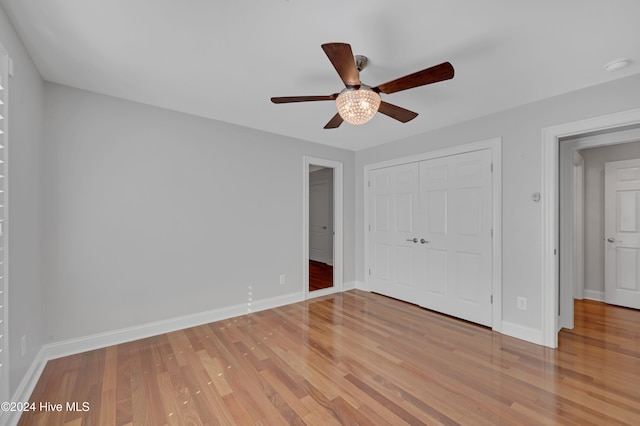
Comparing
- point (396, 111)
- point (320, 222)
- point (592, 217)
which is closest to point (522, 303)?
point (396, 111)

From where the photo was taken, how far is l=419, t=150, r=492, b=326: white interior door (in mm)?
3098

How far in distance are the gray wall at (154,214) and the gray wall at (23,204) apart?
0.63ft

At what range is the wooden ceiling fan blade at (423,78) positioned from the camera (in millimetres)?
1529

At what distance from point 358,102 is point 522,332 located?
284 centimetres

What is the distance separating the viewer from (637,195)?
11.8 ft

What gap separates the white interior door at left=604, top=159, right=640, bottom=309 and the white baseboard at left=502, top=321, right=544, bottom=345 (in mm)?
2202

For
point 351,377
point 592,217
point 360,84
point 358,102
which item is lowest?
point 351,377

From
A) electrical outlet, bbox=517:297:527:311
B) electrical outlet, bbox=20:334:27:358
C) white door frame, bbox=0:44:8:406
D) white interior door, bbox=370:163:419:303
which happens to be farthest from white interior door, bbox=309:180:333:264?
white door frame, bbox=0:44:8:406

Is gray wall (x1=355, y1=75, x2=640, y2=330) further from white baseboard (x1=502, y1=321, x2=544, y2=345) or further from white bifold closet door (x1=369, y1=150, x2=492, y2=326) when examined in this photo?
white bifold closet door (x1=369, y1=150, x2=492, y2=326)

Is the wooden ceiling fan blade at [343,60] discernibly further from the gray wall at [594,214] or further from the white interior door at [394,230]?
the gray wall at [594,214]

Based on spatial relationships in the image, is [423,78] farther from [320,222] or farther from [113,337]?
[320,222]

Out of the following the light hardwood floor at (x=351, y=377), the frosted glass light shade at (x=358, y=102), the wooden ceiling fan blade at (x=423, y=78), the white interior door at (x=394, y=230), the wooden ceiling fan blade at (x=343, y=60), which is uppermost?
the wooden ceiling fan blade at (x=343, y=60)

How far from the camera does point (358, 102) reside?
1779 mm

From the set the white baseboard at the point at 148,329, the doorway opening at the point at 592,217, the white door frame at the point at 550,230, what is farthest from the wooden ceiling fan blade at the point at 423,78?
the doorway opening at the point at 592,217
